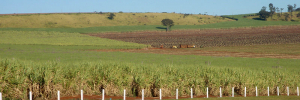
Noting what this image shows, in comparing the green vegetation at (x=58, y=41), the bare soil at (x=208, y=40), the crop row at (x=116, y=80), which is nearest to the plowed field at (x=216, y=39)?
the bare soil at (x=208, y=40)

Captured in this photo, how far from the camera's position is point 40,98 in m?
20.2

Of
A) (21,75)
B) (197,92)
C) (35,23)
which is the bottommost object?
(197,92)

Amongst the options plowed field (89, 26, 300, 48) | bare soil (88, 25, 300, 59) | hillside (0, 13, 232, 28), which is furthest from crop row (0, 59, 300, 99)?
hillside (0, 13, 232, 28)

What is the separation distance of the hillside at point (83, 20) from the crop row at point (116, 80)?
361 feet

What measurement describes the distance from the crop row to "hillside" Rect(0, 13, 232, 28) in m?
110

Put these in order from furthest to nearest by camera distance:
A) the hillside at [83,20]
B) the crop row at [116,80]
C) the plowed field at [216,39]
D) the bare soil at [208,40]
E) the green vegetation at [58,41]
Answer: the hillside at [83,20], the plowed field at [216,39], the green vegetation at [58,41], the bare soil at [208,40], the crop row at [116,80]

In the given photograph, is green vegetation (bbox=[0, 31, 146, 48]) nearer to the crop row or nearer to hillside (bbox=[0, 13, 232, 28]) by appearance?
hillside (bbox=[0, 13, 232, 28])

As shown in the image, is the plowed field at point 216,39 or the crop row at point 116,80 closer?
the crop row at point 116,80

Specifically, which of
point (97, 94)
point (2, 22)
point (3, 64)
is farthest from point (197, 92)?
point (2, 22)

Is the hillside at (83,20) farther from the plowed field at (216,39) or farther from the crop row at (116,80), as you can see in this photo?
the crop row at (116,80)

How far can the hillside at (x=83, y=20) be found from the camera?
13325cm

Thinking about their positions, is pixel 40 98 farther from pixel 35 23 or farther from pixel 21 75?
pixel 35 23

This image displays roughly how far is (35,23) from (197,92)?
398 feet

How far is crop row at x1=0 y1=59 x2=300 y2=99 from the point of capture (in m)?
20.2
